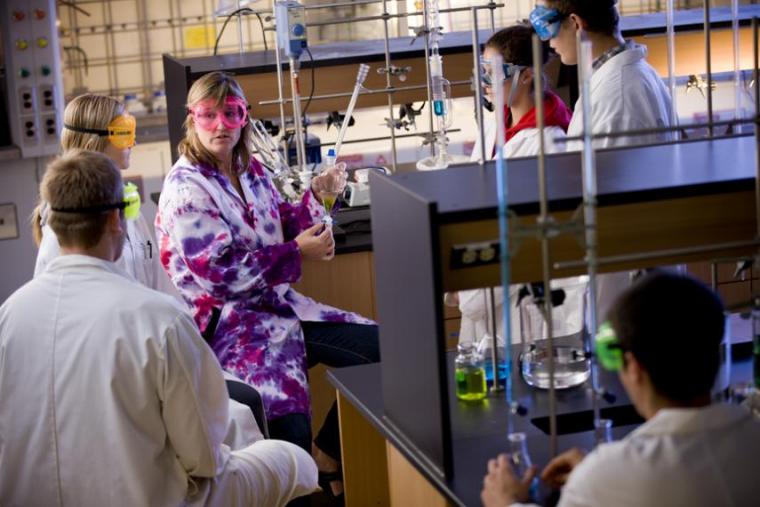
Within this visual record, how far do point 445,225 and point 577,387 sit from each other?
26.6 inches

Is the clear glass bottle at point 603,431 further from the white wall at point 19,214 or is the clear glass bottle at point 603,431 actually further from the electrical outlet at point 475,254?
the white wall at point 19,214

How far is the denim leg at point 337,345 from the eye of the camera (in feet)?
11.1

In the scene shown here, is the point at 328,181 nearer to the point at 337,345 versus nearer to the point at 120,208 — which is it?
the point at 337,345

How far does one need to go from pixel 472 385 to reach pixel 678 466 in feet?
2.78

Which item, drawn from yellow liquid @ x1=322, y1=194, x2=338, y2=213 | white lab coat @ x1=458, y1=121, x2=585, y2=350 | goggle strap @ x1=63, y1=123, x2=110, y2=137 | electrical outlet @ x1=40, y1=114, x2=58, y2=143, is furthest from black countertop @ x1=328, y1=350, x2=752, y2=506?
electrical outlet @ x1=40, y1=114, x2=58, y2=143

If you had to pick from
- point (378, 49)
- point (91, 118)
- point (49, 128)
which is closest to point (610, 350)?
point (91, 118)

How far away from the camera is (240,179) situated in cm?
333

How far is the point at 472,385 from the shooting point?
236cm

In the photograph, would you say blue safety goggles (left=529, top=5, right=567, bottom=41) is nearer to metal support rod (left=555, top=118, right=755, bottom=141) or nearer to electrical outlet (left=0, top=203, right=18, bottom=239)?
metal support rod (left=555, top=118, right=755, bottom=141)

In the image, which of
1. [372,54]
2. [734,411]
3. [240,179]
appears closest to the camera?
[734,411]

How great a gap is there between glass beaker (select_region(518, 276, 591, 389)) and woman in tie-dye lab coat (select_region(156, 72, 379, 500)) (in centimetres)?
73

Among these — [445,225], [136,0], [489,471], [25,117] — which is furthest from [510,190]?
[136,0]

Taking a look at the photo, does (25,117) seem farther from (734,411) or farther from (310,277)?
(734,411)

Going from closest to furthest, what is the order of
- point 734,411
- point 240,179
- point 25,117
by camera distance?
point 734,411 < point 240,179 < point 25,117
